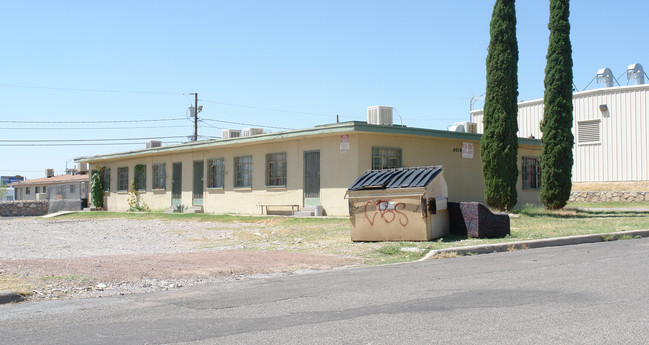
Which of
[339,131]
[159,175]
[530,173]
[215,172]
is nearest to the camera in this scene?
[339,131]

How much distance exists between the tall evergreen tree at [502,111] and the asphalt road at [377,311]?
35.6ft

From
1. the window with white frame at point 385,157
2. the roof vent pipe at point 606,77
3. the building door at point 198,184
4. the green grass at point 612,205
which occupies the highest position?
the roof vent pipe at point 606,77

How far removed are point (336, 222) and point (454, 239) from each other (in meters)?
5.72

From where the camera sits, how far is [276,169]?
80.0ft

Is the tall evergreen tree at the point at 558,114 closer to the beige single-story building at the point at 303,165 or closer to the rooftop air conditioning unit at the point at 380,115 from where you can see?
the beige single-story building at the point at 303,165

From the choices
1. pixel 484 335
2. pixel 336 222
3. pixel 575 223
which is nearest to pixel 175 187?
pixel 336 222

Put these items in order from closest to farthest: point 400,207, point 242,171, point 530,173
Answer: point 400,207, point 242,171, point 530,173

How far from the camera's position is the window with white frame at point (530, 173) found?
91.5ft

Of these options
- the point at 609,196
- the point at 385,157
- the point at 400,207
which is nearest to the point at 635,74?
the point at 609,196

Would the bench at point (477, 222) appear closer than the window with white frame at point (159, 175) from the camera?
Yes

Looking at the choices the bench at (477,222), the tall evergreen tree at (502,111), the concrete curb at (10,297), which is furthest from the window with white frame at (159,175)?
the concrete curb at (10,297)

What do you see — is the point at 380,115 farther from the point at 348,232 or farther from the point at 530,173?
the point at 530,173

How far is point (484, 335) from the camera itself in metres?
5.29

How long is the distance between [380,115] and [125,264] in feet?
45.2
